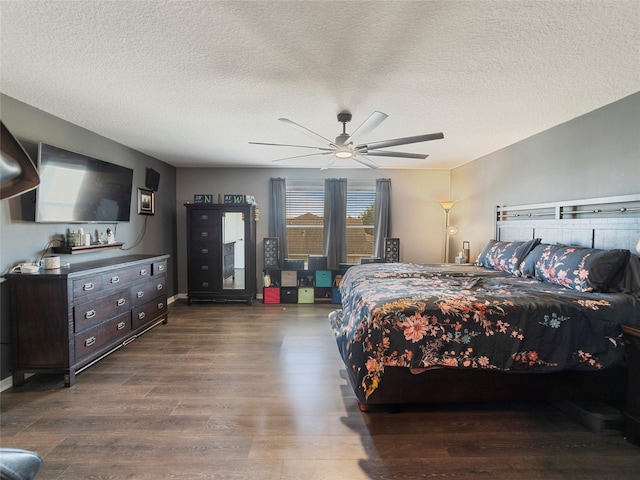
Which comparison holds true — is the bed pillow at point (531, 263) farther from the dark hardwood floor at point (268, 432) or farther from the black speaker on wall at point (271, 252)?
the black speaker on wall at point (271, 252)

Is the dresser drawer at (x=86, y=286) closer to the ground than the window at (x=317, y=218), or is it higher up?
closer to the ground

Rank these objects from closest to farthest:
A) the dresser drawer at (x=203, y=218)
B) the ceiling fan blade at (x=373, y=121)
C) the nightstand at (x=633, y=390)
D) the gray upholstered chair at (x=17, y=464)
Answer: the gray upholstered chair at (x=17, y=464) → the nightstand at (x=633, y=390) → the ceiling fan blade at (x=373, y=121) → the dresser drawer at (x=203, y=218)

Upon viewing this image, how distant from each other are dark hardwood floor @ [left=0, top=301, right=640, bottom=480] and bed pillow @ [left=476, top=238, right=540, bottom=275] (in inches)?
60.8

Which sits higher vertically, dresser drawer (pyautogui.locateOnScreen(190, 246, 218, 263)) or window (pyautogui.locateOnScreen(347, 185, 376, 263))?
window (pyautogui.locateOnScreen(347, 185, 376, 263))

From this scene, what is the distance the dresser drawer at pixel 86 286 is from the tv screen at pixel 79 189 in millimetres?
700

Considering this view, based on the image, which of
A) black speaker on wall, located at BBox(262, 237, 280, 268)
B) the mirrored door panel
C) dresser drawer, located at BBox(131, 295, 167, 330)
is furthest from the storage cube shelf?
dresser drawer, located at BBox(131, 295, 167, 330)

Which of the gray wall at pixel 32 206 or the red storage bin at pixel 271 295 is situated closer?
the gray wall at pixel 32 206

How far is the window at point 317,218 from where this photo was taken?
5680 mm

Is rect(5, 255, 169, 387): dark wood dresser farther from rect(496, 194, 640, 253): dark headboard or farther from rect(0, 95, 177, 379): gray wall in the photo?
rect(496, 194, 640, 253): dark headboard

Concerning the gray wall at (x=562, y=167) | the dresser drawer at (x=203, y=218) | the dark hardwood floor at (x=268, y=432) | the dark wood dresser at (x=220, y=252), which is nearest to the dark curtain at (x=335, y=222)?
the dark wood dresser at (x=220, y=252)

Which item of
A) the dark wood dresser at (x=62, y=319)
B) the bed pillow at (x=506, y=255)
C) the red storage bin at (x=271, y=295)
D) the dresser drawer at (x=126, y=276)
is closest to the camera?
the dark wood dresser at (x=62, y=319)

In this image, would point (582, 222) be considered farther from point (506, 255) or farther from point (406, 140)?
point (406, 140)

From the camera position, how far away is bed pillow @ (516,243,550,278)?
3057 mm

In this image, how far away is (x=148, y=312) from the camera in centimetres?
376
